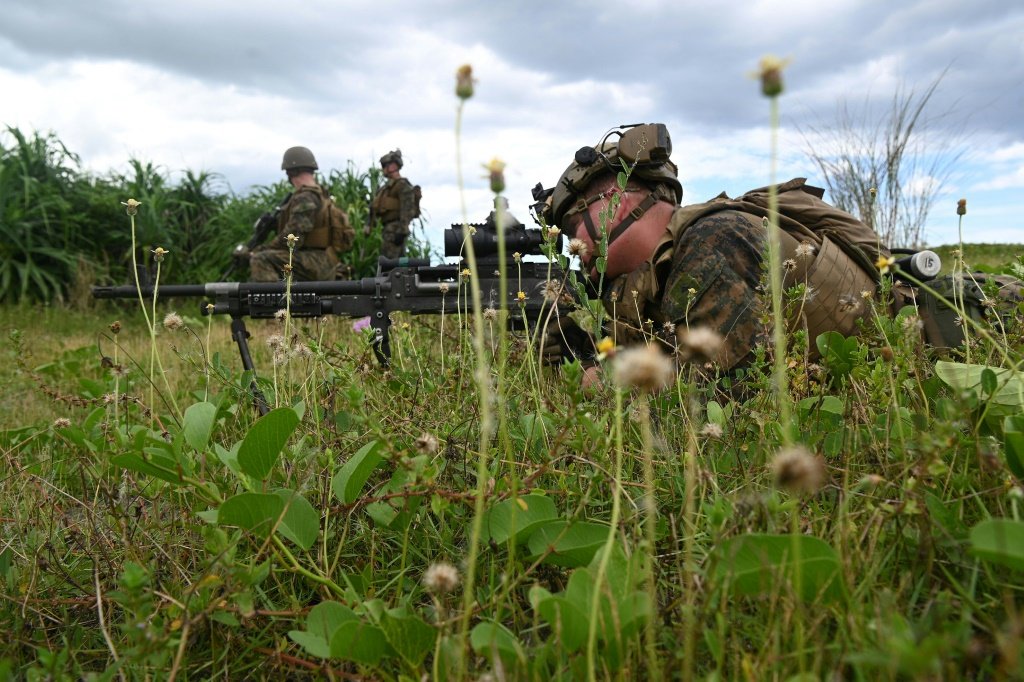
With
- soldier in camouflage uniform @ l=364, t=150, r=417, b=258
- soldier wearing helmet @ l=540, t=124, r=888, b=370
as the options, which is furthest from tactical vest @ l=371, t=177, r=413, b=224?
soldier wearing helmet @ l=540, t=124, r=888, b=370

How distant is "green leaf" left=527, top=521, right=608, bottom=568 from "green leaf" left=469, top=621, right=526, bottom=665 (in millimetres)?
208

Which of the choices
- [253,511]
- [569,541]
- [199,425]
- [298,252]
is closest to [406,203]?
[298,252]

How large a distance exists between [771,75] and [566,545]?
77 cm

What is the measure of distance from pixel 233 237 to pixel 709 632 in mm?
10820

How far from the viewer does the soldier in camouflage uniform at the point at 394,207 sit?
35.0ft

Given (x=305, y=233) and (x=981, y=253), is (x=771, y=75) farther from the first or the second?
(x=981, y=253)

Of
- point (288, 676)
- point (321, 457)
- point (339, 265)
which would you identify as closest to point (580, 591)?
point (288, 676)

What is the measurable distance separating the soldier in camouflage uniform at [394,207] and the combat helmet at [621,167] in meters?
7.43

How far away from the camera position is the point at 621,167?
10.4ft

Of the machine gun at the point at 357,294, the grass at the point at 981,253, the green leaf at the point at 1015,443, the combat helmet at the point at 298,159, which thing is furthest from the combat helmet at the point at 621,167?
the grass at the point at 981,253

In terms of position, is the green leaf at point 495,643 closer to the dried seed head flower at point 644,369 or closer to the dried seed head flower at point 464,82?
the dried seed head flower at point 644,369

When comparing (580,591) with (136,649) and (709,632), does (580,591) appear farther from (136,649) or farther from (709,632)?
(136,649)

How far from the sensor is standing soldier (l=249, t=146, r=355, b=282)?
8.31 metres

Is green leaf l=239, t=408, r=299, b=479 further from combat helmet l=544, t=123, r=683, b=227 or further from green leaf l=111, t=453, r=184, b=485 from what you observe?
combat helmet l=544, t=123, r=683, b=227
